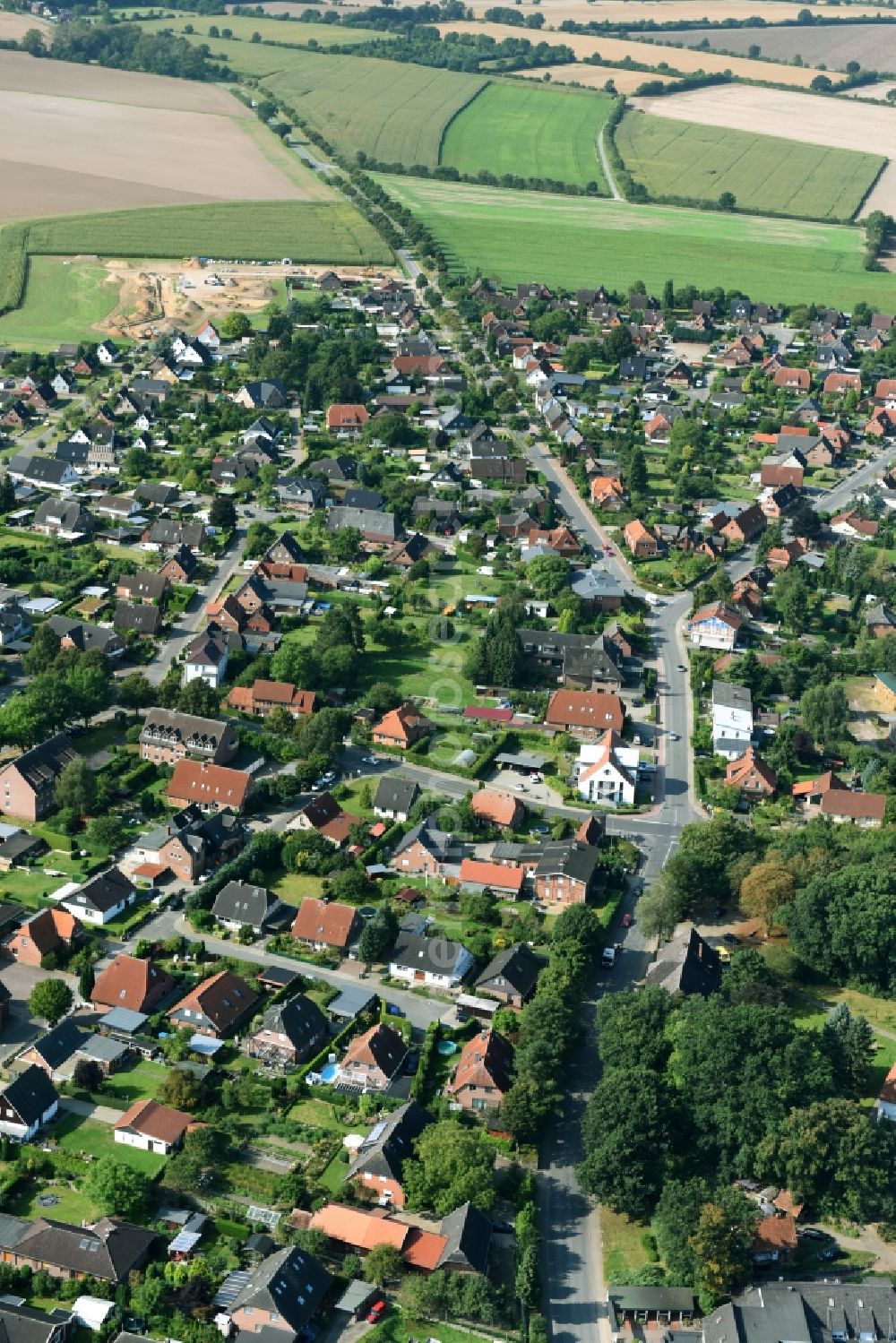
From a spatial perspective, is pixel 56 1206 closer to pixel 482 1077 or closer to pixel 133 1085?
pixel 133 1085

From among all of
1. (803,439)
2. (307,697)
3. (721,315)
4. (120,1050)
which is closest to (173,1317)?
(120,1050)

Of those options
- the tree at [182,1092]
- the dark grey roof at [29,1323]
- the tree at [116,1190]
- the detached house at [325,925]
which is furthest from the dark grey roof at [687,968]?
the dark grey roof at [29,1323]

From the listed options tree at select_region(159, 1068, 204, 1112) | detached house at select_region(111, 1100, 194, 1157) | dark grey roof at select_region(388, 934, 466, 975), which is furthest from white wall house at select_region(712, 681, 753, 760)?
detached house at select_region(111, 1100, 194, 1157)

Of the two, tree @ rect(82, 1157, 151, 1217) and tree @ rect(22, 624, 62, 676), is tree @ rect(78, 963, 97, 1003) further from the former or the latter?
tree @ rect(22, 624, 62, 676)

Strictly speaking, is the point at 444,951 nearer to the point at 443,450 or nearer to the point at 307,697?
the point at 307,697

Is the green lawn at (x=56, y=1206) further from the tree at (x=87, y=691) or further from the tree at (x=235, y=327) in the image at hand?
the tree at (x=235, y=327)
